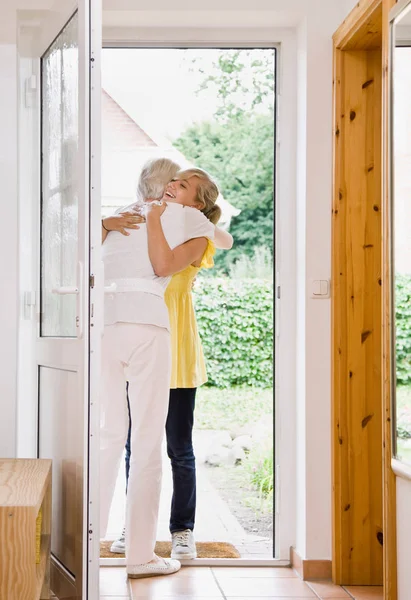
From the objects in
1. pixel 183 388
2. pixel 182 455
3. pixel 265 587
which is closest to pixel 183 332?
pixel 183 388

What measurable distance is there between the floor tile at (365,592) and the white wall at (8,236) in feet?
4.59

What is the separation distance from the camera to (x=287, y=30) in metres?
3.42

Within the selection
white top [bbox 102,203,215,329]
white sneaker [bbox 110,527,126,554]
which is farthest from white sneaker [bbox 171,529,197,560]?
white top [bbox 102,203,215,329]

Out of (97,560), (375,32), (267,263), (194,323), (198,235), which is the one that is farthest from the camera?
(267,263)

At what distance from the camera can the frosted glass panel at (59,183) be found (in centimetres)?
253

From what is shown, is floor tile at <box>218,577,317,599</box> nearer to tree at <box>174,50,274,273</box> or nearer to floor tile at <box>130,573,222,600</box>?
floor tile at <box>130,573,222,600</box>

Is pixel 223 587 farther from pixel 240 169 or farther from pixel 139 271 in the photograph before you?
pixel 240 169

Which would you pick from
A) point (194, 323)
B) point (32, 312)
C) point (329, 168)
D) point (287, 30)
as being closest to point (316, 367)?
point (194, 323)

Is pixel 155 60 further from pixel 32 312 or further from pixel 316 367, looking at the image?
pixel 316 367

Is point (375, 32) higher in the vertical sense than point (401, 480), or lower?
higher

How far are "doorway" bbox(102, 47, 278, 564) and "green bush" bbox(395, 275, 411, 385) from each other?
1.12m

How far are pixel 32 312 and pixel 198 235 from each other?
0.70 meters

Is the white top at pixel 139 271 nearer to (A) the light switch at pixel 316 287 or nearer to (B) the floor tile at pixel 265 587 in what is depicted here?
(A) the light switch at pixel 316 287

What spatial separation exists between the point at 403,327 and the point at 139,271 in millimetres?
1091
